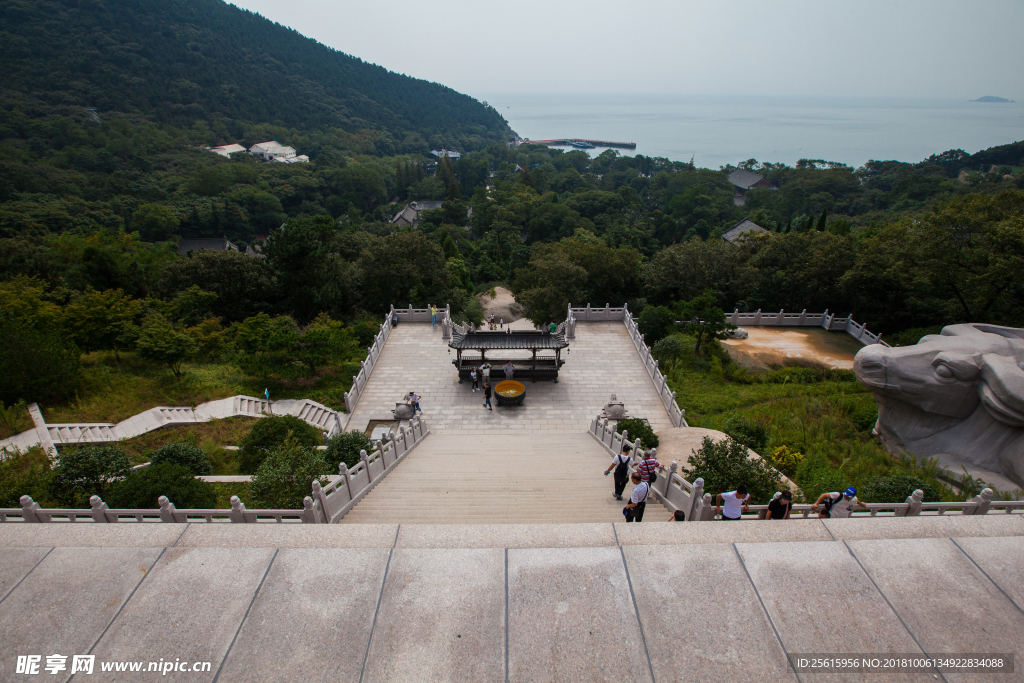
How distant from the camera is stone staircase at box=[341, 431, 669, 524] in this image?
893 centimetres

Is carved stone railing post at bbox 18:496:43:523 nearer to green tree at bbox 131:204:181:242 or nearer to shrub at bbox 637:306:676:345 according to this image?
shrub at bbox 637:306:676:345

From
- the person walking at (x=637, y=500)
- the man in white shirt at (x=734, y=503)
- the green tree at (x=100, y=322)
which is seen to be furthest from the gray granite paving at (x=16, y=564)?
the green tree at (x=100, y=322)

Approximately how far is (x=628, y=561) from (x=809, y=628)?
6.23ft

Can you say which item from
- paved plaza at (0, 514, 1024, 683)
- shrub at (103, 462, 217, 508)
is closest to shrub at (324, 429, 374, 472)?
shrub at (103, 462, 217, 508)

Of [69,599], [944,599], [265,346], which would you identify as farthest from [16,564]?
[265,346]

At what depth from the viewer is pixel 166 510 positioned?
24.0ft

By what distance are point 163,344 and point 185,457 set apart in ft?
28.5

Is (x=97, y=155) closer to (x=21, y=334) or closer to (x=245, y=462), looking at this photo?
(x=21, y=334)

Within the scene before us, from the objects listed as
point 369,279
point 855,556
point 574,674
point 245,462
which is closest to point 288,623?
point 574,674

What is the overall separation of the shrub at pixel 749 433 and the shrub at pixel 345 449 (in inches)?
357

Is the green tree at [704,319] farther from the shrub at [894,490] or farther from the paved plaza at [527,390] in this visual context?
the shrub at [894,490]

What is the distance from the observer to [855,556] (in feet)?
19.5

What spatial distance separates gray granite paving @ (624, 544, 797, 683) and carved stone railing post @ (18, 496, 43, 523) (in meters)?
8.73

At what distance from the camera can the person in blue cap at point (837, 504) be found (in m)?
7.27
